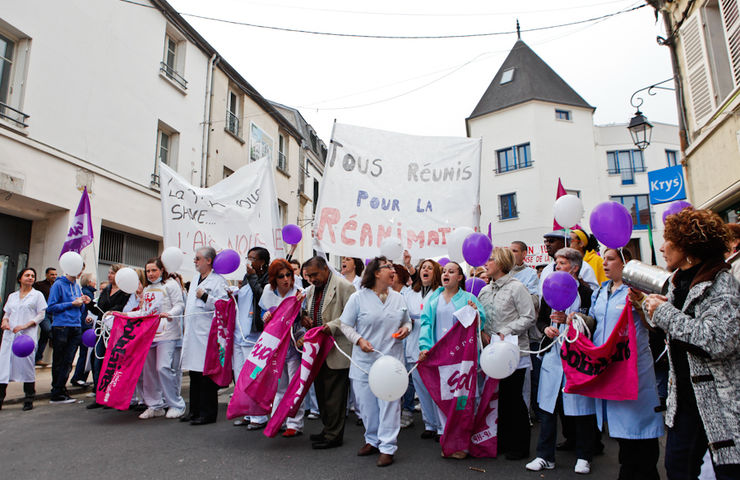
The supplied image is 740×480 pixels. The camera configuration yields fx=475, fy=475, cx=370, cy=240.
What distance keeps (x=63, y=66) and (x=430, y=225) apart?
9.16 meters

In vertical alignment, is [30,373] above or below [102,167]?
below

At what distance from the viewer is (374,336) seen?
438cm

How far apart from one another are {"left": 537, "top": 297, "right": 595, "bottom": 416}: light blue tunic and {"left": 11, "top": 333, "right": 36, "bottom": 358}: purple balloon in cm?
624

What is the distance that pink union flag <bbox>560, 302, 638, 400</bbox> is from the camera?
327 cm

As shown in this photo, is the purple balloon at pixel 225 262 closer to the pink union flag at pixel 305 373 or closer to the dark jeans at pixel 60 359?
the pink union flag at pixel 305 373

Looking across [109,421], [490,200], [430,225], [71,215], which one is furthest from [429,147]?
[490,200]

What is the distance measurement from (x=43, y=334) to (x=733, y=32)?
1335 centimetres

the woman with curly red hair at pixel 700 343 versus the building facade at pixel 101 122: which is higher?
the building facade at pixel 101 122

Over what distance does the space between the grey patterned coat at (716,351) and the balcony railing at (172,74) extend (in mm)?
14359

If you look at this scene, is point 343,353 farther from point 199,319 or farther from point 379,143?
point 379,143

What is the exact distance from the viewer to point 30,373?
6520mm

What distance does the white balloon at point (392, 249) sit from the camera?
5.66 metres

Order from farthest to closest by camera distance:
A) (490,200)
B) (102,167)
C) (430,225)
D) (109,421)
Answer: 1. (490,200)
2. (102,167)
3. (430,225)
4. (109,421)

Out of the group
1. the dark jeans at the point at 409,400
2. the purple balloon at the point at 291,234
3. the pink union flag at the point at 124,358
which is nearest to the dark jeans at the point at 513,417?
the dark jeans at the point at 409,400
